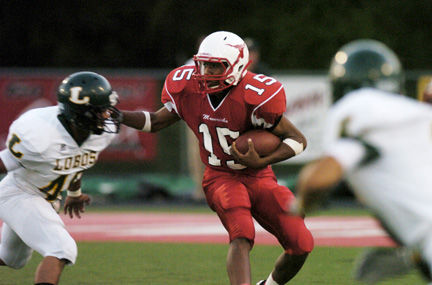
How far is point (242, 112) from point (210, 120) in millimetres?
182

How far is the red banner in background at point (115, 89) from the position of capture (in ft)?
33.6

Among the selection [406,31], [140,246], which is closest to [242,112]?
[140,246]

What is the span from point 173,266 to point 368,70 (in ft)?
9.54

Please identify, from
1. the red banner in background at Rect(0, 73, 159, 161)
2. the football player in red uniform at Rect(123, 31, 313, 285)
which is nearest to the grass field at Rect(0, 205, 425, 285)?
the football player in red uniform at Rect(123, 31, 313, 285)

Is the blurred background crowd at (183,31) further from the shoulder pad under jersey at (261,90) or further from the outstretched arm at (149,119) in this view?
the shoulder pad under jersey at (261,90)

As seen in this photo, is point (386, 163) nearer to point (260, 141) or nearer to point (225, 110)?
point (260, 141)

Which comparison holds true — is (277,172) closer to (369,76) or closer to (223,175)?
(223,175)

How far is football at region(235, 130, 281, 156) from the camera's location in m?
4.22

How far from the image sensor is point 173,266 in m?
5.68

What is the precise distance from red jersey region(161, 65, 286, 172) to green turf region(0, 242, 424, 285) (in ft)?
A: 3.38

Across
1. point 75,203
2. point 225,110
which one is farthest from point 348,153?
point 75,203

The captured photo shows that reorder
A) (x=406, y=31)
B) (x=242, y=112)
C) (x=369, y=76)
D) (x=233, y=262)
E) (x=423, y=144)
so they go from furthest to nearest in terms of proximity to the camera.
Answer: (x=406, y=31), (x=242, y=112), (x=233, y=262), (x=369, y=76), (x=423, y=144)

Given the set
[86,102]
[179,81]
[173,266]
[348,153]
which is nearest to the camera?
[348,153]

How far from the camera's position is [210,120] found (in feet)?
14.2
